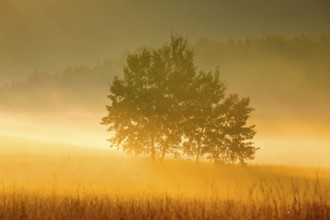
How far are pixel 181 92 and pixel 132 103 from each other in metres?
3.93

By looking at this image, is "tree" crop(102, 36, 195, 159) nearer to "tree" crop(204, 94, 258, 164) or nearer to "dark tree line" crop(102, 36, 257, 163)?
"dark tree line" crop(102, 36, 257, 163)

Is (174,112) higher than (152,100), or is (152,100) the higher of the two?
(152,100)

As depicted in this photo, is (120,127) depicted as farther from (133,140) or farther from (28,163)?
(28,163)

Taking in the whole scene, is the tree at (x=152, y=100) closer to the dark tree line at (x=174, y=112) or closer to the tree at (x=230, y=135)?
the dark tree line at (x=174, y=112)

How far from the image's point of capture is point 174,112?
3966cm

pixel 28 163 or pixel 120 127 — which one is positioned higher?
pixel 120 127

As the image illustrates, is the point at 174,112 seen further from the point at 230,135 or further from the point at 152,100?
the point at 230,135

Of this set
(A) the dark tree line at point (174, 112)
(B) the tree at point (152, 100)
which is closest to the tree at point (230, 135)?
(A) the dark tree line at point (174, 112)

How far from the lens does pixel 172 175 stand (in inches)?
1501

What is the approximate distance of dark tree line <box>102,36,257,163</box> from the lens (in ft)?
129

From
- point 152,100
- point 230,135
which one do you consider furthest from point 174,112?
point 230,135

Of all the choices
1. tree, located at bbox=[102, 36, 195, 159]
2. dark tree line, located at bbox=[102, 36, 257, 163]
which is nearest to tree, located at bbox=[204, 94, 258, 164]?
dark tree line, located at bbox=[102, 36, 257, 163]

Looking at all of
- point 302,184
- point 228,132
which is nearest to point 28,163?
point 228,132

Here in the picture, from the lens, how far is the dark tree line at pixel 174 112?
39.2 m
